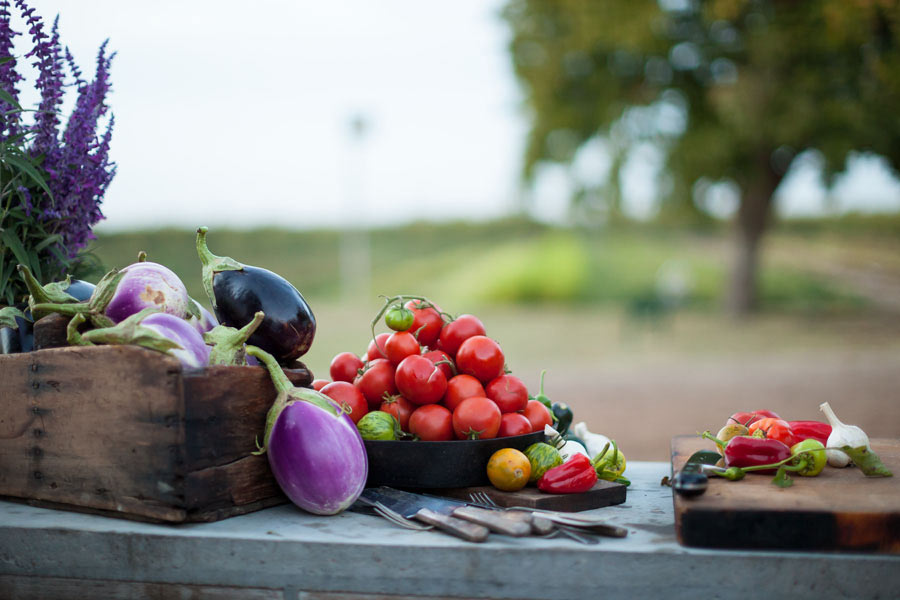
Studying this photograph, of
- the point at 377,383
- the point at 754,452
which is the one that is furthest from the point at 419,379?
the point at 754,452

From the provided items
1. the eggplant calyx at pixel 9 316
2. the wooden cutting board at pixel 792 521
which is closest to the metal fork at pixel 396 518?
the wooden cutting board at pixel 792 521

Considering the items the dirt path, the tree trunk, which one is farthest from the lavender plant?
the tree trunk

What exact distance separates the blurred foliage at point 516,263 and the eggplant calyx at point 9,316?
57.8ft

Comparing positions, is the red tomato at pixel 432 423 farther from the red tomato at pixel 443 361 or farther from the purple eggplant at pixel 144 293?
the purple eggplant at pixel 144 293

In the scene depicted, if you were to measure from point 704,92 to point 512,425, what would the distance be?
16.8 metres

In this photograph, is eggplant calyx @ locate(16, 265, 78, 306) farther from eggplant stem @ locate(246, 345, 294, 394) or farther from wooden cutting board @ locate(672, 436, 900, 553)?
wooden cutting board @ locate(672, 436, 900, 553)

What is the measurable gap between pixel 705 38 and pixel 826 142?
3.30 metres

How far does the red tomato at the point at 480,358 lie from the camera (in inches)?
84.9

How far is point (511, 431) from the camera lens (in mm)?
2143

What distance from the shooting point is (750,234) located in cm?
1870

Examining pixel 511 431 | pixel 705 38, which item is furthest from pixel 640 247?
pixel 511 431

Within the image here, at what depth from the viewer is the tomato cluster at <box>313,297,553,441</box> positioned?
6.83 ft

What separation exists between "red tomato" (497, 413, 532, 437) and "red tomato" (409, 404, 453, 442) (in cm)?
14

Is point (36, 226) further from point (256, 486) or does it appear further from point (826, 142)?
point (826, 142)
